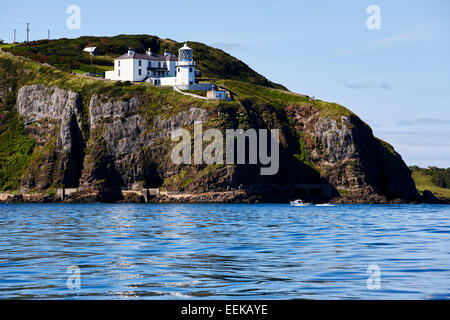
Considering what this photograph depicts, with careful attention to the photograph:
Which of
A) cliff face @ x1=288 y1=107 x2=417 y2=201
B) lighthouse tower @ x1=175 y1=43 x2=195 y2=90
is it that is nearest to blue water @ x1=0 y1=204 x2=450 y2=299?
cliff face @ x1=288 y1=107 x2=417 y2=201

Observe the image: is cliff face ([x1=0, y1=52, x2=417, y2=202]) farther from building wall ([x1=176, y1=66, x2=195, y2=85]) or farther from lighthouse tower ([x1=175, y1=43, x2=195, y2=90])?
building wall ([x1=176, y1=66, x2=195, y2=85])

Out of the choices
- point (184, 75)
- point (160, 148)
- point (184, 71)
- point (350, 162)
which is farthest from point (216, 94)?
point (350, 162)

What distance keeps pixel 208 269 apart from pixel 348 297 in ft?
31.4

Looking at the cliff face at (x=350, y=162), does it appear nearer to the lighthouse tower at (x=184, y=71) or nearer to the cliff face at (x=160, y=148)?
the cliff face at (x=160, y=148)

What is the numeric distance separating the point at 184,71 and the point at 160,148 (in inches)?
1236

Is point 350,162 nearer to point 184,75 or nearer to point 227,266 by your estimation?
point 184,75

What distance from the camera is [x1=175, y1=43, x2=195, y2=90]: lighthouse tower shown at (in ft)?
643

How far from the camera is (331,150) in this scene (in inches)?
7500

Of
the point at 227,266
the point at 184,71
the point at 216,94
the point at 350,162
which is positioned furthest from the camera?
the point at 184,71

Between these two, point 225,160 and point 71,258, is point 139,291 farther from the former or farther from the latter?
point 225,160

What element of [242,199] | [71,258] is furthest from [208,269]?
[242,199]

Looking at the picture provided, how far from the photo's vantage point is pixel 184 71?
19725cm

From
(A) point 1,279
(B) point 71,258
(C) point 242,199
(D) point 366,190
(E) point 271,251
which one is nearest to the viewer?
(A) point 1,279

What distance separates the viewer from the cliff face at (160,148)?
17562cm
